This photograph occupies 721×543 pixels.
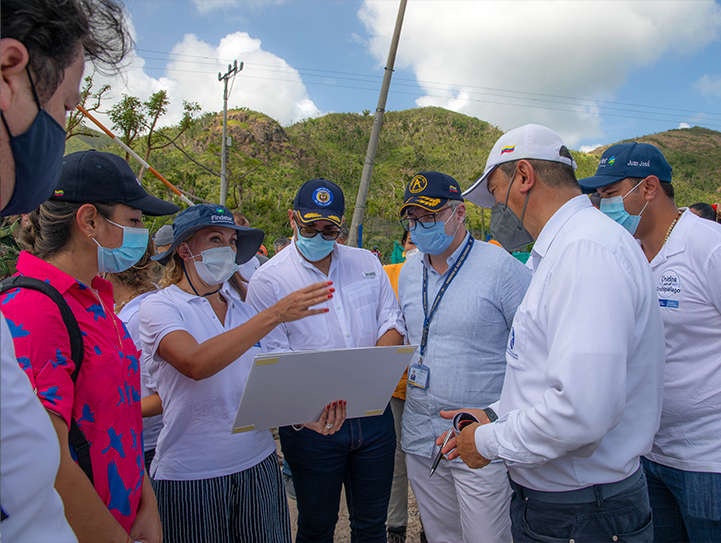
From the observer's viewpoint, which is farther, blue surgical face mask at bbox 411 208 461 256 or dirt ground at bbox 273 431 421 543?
dirt ground at bbox 273 431 421 543

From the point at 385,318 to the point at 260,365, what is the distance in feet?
3.64

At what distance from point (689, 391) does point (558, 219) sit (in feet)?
3.56

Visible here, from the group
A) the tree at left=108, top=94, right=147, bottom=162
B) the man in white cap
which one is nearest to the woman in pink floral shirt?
the man in white cap

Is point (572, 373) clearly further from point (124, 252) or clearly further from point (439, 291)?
point (124, 252)

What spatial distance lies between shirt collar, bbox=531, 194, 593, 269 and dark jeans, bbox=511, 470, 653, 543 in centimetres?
90

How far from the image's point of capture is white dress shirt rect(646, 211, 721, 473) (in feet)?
6.00

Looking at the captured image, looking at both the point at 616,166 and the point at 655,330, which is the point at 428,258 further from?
the point at 655,330

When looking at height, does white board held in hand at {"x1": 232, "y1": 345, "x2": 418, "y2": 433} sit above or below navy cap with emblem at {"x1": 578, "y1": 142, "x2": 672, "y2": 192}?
below

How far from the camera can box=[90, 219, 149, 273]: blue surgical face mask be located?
166 centimetres

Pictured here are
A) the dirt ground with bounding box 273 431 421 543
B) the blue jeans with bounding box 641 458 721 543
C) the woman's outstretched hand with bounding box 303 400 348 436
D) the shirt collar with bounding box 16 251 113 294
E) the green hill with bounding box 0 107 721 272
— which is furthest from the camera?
the green hill with bounding box 0 107 721 272

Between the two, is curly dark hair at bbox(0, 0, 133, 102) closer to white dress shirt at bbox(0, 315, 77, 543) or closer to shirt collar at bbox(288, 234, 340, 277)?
white dress shirt at bbox(0, 315, 77, 543)

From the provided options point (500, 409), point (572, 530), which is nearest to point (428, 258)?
point (500, 409)

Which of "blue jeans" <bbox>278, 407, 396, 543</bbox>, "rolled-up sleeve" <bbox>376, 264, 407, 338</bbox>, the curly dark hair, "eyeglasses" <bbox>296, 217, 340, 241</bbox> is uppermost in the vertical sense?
the curly dark hair

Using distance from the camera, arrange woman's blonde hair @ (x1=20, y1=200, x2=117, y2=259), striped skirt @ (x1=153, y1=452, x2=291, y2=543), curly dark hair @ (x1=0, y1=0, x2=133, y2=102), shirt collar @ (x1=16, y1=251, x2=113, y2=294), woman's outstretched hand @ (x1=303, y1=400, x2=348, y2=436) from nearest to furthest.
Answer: curly dark hair @ (x1=0, y1=0, x2=133, y2=102), shirt collar @ (x1=16, y1=251, x2=113, y2=294), woman's blonde hair @ (x1=20, y1=200, x2=117, y2=259), striped skirt @ (x1=153, y1=452, x2=291, y2=543), woman's outstretched hand @ (x1=303, y1=400, x2=348, y2=436)
